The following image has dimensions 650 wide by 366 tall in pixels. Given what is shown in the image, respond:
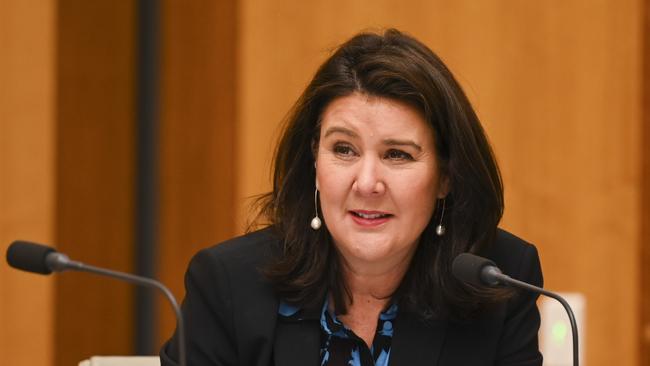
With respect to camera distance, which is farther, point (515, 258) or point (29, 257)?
point (515, 258)

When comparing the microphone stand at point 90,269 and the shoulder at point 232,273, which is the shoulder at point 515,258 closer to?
the shoulder at point 232,273

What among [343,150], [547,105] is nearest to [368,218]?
[343,150]

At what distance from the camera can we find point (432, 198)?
8.16 ft

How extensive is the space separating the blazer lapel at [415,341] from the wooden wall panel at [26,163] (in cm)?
181

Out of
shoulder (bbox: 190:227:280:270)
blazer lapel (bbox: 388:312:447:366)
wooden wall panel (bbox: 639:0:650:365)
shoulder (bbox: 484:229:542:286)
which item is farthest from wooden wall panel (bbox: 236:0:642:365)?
blazer lapel (bbox: 388:312:447:366)

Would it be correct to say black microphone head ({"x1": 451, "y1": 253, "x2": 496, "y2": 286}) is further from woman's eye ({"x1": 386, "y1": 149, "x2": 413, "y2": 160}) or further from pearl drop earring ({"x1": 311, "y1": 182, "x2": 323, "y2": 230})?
pearl drop earring ({"x1": 311, "y1": 182, "x2": 323, "y2": 230})

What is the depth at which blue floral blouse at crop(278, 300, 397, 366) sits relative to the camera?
2459mm

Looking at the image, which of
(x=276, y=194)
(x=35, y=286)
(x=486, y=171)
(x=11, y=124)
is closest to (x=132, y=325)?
(x=35, y=286)

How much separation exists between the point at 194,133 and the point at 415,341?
6.95 ft

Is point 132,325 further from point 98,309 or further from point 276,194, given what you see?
point 276,194

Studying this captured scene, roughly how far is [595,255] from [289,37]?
4.54ft

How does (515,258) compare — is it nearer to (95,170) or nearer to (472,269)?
(472,269)

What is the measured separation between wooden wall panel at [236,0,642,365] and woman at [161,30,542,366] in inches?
54.6

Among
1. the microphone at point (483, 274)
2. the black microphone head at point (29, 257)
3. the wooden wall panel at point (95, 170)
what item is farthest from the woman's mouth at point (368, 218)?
the wooden wall panel at point (95, 170)
